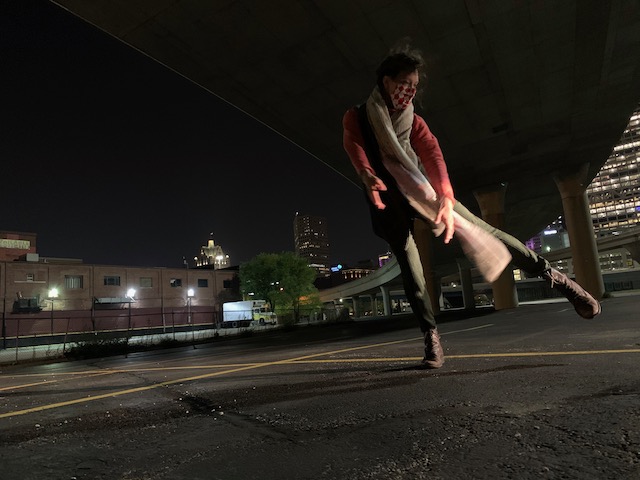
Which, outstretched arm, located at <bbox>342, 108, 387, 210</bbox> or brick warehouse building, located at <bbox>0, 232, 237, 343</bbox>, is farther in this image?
brick warehouse building, located at <bbox>0, 232, 237, 343</bbox>

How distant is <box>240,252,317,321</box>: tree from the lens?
72.6m

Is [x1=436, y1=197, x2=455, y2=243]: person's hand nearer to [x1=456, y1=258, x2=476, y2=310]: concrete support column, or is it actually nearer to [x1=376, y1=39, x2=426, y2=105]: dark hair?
[x1=376, y1=39, x2=426, y2=105]: dark hair

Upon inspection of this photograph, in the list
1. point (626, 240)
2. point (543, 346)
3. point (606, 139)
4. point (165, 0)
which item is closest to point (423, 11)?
point (165, 0)

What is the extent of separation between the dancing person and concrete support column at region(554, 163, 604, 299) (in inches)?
1363

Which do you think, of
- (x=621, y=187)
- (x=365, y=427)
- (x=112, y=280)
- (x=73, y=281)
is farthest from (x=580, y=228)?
(x=621, y=187)

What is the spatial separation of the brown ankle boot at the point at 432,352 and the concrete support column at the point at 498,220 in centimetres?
3209

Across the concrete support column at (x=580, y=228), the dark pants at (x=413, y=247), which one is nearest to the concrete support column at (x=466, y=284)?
the concrete support column at (x=580, y=228)

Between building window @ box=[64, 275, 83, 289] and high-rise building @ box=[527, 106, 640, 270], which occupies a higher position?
high-rise building @ box=[527, 106, 640, 270]

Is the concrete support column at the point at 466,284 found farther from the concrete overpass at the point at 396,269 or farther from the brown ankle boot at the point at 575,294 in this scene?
the brown ankle boot at the point at 575,294

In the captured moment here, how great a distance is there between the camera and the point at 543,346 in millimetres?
4910

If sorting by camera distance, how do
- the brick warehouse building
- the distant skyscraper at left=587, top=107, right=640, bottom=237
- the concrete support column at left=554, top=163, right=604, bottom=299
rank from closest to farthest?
the concrete support column at left=554, top=163, right=604, bottom=299, the brick warehouse building, the distant skyscraper at left=587, top=107, right=640, bottom=237

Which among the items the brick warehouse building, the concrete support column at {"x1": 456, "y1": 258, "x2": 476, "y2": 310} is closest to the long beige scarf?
the brick warehouse building

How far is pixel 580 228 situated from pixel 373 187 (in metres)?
37.8

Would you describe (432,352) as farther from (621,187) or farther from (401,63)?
(621,187)
